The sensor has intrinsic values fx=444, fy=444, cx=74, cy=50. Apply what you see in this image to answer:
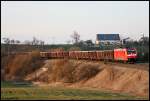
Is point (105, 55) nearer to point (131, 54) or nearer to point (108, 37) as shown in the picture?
point (131, 54)

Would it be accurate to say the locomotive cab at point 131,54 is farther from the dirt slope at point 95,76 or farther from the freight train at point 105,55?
the dirt slope at point 95,76

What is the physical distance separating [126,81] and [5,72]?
42594 mm

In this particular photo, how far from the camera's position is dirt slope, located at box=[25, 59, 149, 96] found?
188ft

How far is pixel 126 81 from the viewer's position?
59.9 meters

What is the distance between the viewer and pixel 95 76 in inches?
2844

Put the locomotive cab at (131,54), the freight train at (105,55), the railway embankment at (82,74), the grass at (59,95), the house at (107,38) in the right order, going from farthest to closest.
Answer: the house at (107,38) < the freight train at (105,55) < the locomotive cab at (131,54) < the railway embankment at (82,74) < the grass at (59,95)

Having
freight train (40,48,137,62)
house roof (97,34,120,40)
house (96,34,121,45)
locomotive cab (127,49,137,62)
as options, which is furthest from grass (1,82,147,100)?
house roof (97,34,120,40)

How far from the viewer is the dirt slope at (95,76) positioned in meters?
57.3

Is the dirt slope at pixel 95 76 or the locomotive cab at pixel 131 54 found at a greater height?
the locomotive cab at pixel 131 54

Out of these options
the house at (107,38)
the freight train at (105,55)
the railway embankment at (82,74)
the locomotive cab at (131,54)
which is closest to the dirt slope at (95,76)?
the railway embankment at (82,74)

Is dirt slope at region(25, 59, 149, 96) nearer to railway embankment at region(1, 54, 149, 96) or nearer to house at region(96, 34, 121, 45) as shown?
railway embankment at region(1, 54, 149, 96)

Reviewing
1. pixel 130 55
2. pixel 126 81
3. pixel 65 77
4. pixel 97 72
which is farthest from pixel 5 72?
pixel 126 81

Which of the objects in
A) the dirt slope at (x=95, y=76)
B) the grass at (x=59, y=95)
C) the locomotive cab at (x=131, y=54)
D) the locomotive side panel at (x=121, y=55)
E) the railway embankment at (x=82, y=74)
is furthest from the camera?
the locomotive side panel at (x=121, y=55)

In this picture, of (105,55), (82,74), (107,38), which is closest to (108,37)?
(107,38)
